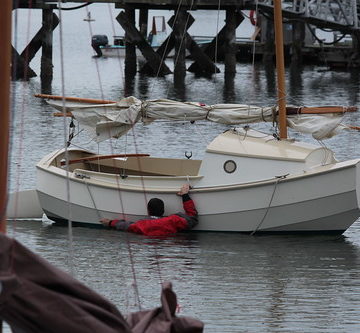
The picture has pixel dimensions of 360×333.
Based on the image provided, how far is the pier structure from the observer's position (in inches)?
2018

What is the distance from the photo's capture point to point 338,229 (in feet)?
71.6

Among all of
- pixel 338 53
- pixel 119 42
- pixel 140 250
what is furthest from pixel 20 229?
pixel 119 42

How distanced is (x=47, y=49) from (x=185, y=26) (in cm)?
591

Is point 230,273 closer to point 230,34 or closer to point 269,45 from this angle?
point 230,34

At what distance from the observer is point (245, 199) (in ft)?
69.8

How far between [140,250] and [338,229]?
381 centimetres

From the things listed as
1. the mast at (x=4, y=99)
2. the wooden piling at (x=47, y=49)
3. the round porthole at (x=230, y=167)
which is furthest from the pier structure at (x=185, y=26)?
the mast at (x=4, y=99)

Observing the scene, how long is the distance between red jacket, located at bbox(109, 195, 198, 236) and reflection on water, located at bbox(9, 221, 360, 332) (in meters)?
0.15

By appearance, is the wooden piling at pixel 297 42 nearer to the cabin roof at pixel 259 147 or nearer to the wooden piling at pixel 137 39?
the wooden piling at pixel 137 39

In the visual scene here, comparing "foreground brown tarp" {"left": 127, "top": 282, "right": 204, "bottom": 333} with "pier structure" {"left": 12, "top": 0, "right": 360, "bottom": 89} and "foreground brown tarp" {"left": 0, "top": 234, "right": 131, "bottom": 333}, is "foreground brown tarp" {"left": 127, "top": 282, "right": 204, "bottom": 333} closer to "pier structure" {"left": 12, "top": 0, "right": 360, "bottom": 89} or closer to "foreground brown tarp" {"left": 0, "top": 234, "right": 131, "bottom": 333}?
"foreground brown tarp" {"left": 0, "top": 234, "right": 131, "bottom": 333}

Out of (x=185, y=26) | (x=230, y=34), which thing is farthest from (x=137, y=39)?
(x=230, y=34)

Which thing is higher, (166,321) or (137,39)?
(166,321)

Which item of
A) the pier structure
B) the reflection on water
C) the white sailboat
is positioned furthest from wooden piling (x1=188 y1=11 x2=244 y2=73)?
the reflection on water

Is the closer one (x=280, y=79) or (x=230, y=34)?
(x=280, y=79)
